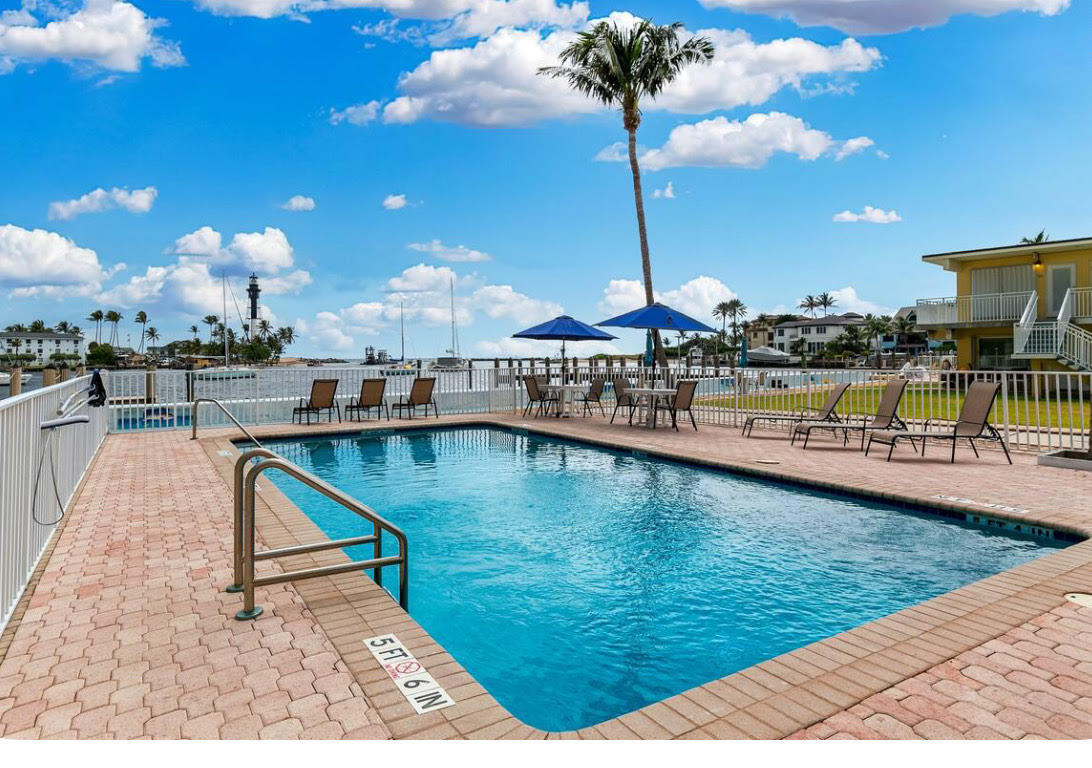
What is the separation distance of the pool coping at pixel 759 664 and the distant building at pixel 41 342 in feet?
573

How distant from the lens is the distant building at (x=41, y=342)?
14462cm

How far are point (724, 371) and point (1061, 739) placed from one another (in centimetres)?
1181

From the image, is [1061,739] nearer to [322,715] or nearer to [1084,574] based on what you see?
[1084,574]

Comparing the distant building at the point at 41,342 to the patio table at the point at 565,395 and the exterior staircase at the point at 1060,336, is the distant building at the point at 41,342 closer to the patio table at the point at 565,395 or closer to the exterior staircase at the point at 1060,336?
the patio table at the point at 565,395

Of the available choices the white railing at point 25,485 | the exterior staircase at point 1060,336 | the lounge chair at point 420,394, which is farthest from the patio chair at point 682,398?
the exterior staircase at point 1060,336

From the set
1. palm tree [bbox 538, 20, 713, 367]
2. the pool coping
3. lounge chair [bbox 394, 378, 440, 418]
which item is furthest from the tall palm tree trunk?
the pool coping

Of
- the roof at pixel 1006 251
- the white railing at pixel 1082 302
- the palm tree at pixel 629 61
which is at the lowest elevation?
the white railing at pixel 1082 302

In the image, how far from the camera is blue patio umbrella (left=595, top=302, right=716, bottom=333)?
13.6 m

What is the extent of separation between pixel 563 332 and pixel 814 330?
85.9 metres

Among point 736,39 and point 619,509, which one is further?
point 736,39

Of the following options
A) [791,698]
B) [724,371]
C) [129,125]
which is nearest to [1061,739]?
[791,698]

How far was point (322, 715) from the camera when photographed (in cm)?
242

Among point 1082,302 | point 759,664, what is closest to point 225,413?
point 759,664

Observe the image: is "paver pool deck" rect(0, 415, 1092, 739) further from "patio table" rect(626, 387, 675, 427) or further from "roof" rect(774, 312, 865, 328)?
"roof" rect(774, 312, 865, 328)
